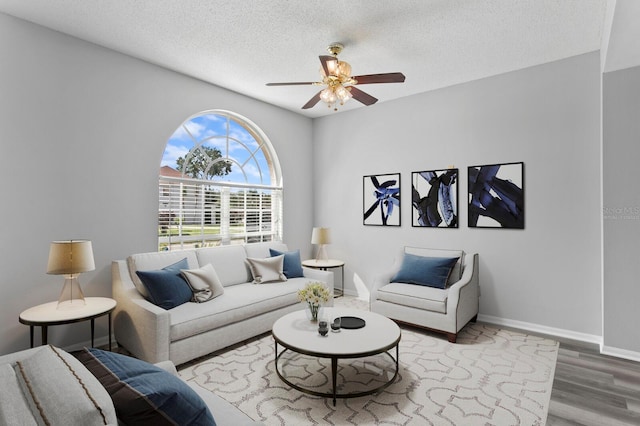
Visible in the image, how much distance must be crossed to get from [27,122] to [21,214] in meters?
0.81

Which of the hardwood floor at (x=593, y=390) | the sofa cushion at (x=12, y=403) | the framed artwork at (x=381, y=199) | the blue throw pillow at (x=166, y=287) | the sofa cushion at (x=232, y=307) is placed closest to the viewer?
the sofa cushion at (x=12, y=403)

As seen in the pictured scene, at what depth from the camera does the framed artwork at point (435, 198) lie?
Answer: 439 cm

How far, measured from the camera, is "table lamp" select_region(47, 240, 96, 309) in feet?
8.88

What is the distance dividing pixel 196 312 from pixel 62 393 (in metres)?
2.15

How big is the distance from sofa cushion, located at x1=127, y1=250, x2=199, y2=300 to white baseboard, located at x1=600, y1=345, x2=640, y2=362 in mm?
4237

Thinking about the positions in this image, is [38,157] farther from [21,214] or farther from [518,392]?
[518,392]

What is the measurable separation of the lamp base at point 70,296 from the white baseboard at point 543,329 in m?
4.30

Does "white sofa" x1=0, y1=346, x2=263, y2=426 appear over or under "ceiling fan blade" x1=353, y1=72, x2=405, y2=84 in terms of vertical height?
under

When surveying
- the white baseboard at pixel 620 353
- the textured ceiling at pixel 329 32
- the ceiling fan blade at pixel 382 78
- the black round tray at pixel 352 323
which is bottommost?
the white baseboard at pixel 620 353

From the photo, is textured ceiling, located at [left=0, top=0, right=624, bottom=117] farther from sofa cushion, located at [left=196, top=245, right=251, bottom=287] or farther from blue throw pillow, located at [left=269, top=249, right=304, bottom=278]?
blue throw pillow, located at [left=269, top=249, right=304, bottom=278]

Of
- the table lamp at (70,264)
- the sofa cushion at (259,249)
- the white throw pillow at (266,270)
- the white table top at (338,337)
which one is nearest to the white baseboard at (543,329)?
the white table top at (338,337)

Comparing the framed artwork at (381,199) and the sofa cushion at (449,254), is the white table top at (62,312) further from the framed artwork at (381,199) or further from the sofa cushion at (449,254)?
the framed artwork at (381,199)

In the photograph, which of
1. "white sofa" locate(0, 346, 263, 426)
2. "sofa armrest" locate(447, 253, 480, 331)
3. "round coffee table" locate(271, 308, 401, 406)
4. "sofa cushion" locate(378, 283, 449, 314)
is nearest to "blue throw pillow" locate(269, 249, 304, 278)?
"sofa cushion" locate(378, 283, 449, 314)

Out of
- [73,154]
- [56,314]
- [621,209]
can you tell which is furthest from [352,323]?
[73,154]
